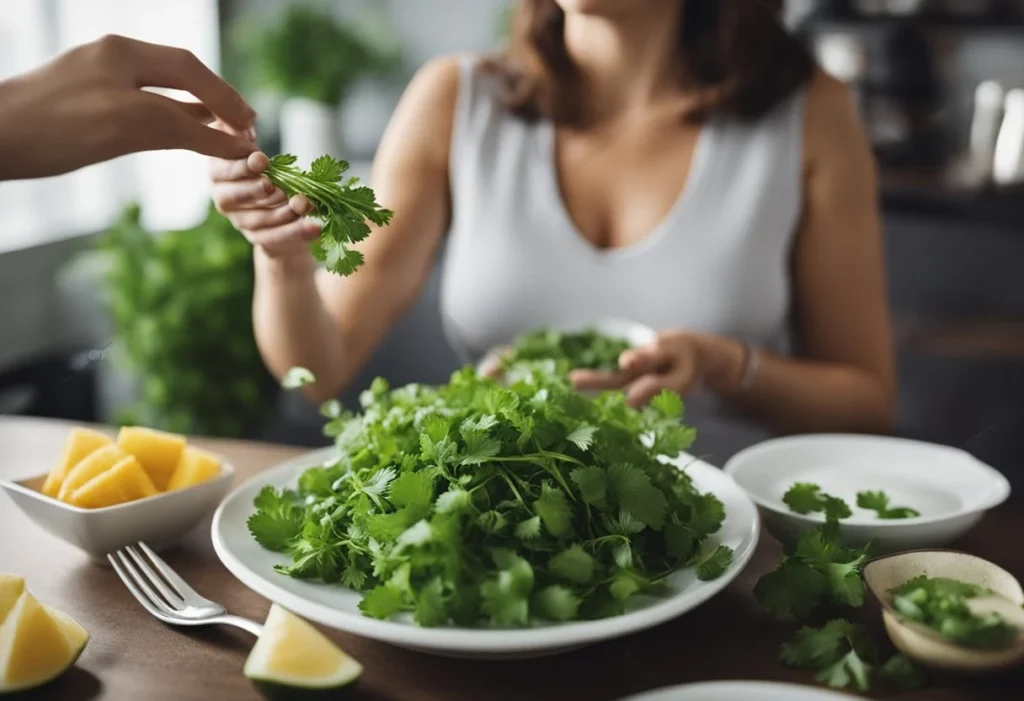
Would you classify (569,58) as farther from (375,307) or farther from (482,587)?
(482,587)

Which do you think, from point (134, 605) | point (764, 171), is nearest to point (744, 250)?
point (764, 171)

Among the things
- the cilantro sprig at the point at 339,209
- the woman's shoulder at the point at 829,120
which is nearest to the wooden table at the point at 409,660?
the cilantro sprig at the point at 339,209

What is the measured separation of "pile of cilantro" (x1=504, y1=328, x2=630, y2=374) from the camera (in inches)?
53.0

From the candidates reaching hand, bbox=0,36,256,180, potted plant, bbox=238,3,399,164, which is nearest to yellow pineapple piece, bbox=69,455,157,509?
reaching hand, bbox=0,36,256,180

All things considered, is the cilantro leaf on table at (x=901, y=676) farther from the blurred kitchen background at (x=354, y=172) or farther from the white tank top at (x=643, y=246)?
the blurred kitchen background at (x=354, y=172)

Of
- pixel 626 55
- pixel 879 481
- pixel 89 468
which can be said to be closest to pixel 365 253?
pixel 626 55

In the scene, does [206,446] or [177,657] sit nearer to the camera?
[177,657]

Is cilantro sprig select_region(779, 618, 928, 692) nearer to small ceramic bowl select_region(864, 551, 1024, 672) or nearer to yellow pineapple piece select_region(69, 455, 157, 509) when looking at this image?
small ceramic bowl select_region(864, 551, 1024, 672)

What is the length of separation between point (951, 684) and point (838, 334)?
1081 millimetres

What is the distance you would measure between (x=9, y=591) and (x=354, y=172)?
294 centimetres

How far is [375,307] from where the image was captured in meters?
1.71

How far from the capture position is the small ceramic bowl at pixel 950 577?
721mm

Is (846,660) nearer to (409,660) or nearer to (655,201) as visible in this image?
(409,660)

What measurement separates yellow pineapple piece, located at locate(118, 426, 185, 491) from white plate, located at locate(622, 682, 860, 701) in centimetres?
55
